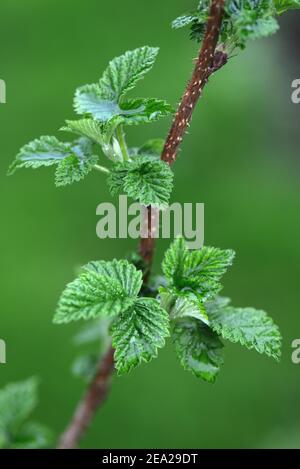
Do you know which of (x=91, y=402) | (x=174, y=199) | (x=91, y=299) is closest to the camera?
(x=91, y=299)

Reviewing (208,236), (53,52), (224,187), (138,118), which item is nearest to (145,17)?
(53,52)

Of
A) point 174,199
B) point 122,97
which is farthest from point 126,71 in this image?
point 174,199

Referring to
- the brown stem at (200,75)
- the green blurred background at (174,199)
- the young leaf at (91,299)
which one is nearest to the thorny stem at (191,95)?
the brown stem at (200,75)

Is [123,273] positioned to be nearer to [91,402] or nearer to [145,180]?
[145,180]

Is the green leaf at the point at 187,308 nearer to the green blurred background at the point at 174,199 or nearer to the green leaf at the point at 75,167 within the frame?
the green leaf at the point at 75,167

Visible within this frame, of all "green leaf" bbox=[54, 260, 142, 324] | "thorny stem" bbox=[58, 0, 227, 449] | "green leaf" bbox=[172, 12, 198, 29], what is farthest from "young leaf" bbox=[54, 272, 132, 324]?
"green leaf" bbox=[172, 12, 198, 29]

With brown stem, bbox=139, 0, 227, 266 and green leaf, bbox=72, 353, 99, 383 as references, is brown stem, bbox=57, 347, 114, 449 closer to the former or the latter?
green leaf, bbox=72, 353, 99, 383

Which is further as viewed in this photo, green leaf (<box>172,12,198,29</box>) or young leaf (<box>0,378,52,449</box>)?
young leaf (<box>0,378,52,449</box>)
